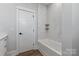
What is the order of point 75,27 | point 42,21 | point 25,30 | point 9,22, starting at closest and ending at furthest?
point 75,27 < point 9,22 < point 25,30 < point 42,21

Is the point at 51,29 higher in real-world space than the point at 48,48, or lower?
higher

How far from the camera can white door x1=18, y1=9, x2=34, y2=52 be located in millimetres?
1461

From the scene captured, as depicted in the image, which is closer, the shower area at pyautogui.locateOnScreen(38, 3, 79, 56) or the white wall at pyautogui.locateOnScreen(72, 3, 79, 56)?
the white wall at pyautogui.locateOnScreen(72, 3, 79, 56)

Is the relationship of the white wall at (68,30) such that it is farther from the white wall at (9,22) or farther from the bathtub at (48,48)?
the white wall at (9,22)

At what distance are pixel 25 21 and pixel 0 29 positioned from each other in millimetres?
525

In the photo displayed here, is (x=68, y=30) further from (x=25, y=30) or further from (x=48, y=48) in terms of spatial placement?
(x=25, y=30)

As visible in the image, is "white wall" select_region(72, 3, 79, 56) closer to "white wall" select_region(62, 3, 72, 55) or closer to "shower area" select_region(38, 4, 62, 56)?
"white wall" select_region(62, 3, 72, 55)

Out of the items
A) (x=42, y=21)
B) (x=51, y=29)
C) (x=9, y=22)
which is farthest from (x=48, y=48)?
(x=9, y=22)

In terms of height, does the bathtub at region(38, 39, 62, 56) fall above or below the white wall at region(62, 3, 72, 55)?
below

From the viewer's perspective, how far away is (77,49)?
1.15 meters

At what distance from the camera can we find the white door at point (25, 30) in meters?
1.46

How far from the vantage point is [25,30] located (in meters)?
1.53

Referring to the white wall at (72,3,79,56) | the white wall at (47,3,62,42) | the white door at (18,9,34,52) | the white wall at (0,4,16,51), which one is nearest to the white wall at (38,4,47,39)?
the white wall at (47,3,62,42)

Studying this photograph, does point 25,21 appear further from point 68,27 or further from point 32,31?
point 68,27
